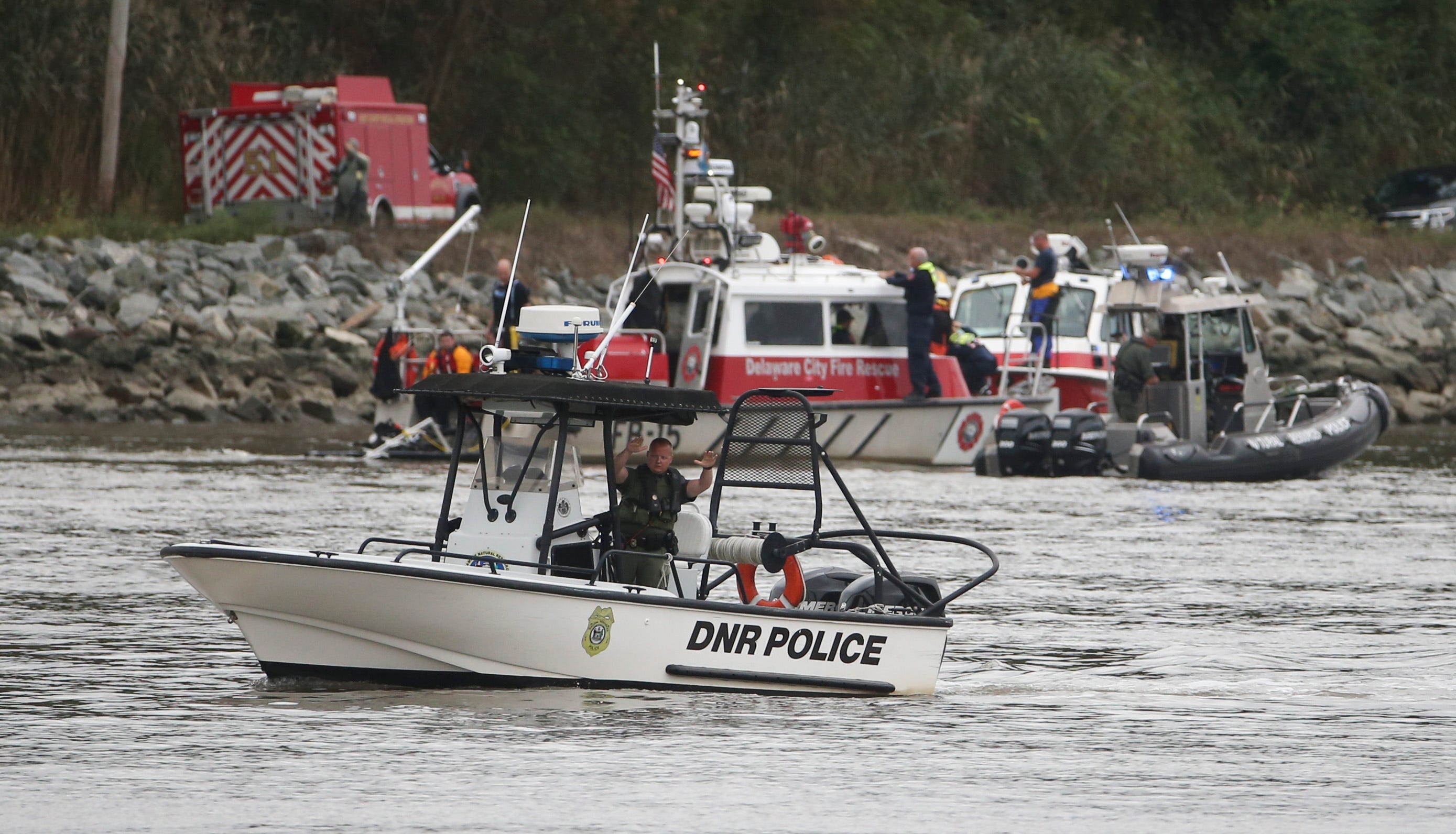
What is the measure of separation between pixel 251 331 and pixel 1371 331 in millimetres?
16406

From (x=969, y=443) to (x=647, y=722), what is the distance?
14014 mm

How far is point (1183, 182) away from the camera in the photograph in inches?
1644

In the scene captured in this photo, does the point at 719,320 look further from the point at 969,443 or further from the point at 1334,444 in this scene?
the point at 1334,444

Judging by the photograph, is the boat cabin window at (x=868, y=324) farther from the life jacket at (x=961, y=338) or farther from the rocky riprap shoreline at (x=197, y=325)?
the rocky riprap shoreline at (x=197, y=325)

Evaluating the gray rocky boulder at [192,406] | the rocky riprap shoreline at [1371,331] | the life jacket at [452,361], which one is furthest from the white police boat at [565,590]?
the rocky riprap shoreline at [1371,331]

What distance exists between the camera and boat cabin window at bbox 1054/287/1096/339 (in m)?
24.5

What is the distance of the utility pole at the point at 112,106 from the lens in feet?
106

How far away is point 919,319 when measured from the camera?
22.2 metres

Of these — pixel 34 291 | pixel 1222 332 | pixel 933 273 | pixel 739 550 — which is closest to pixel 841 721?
pixel 739 550

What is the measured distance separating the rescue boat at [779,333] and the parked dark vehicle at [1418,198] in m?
20.0

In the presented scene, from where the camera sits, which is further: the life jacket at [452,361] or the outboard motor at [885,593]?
the life jacket at [452,361]

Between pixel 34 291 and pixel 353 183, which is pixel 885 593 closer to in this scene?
pixel 34 291

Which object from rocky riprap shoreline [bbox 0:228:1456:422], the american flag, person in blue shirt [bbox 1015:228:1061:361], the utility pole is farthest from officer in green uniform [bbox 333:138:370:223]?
person in blue shirt [bbox 1015:228:1061:361]

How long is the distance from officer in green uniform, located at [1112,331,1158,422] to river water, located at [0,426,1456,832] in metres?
5.52
